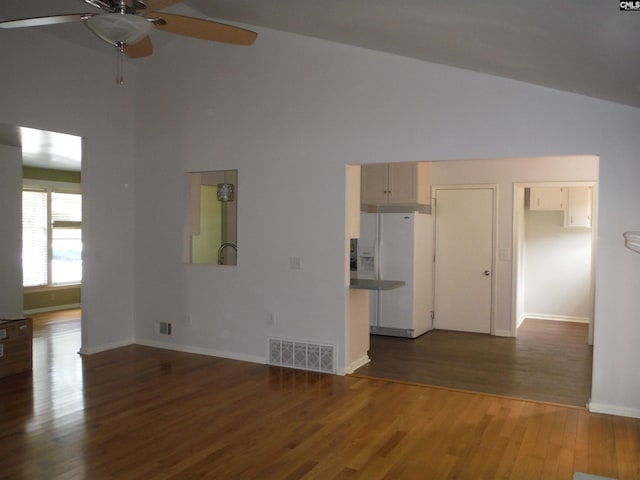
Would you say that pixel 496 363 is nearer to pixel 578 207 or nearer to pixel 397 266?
pixel 397 266

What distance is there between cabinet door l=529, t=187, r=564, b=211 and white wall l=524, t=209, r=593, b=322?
46cm

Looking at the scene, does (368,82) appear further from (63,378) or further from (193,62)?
(63,378)

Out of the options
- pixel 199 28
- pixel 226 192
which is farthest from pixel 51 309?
pixel 199 28

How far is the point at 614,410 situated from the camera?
3.89 meters

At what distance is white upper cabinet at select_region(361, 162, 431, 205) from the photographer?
6.67 m

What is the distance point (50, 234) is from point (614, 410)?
8338 mm

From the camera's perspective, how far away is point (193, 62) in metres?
5.65

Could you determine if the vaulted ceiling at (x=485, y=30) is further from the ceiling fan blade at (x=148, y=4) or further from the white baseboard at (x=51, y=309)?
the white baseboard at (x=51, y=309)

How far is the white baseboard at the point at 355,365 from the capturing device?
4.88 m

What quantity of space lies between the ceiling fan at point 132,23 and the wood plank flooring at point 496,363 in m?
3.29

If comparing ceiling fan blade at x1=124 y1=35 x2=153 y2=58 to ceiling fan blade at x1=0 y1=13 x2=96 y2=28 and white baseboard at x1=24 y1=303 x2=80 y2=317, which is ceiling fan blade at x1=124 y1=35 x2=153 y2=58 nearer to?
ceiling fan blade at x1=0 y1=13 x2=96 y2=28

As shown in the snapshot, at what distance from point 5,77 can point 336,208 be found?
3.22m
